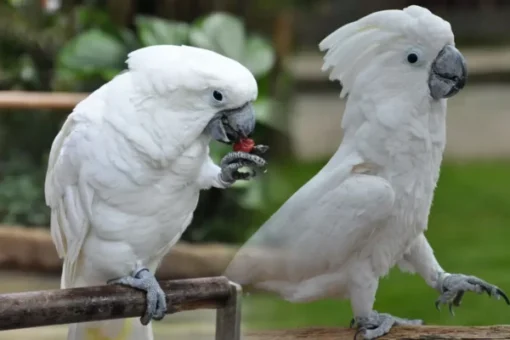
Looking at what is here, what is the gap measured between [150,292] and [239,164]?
9.9 inches

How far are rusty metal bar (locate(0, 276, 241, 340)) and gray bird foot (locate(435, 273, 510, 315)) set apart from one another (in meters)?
0.37

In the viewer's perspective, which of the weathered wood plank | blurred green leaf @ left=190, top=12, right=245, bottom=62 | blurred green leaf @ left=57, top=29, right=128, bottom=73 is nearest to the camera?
the weathered wood plank

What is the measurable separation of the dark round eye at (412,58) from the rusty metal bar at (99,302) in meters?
0.49

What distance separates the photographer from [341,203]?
1.30 m

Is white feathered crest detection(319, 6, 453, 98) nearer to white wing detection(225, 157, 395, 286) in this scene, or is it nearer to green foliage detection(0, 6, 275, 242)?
white wing detection(225, 157, 395, 286)

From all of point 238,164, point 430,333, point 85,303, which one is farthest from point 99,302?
point 430,333

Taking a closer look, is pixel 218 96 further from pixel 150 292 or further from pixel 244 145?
pixel 150 292

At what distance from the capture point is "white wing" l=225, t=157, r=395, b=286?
1284 millimetres

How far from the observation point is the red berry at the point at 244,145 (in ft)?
4.09

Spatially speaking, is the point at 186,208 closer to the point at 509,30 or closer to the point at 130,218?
the point at 130,218

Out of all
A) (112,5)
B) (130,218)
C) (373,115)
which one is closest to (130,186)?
(130,218)

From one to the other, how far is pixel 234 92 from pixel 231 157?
0.12 meters

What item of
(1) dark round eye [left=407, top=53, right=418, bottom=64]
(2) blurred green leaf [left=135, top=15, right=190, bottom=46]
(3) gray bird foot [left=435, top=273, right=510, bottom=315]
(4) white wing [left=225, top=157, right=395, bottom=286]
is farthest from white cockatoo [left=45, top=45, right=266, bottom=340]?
(2) blurred green leaf [left=135, top=15, right=190, bottom=46]

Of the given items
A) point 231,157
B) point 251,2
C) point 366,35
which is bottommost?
point 231,157
